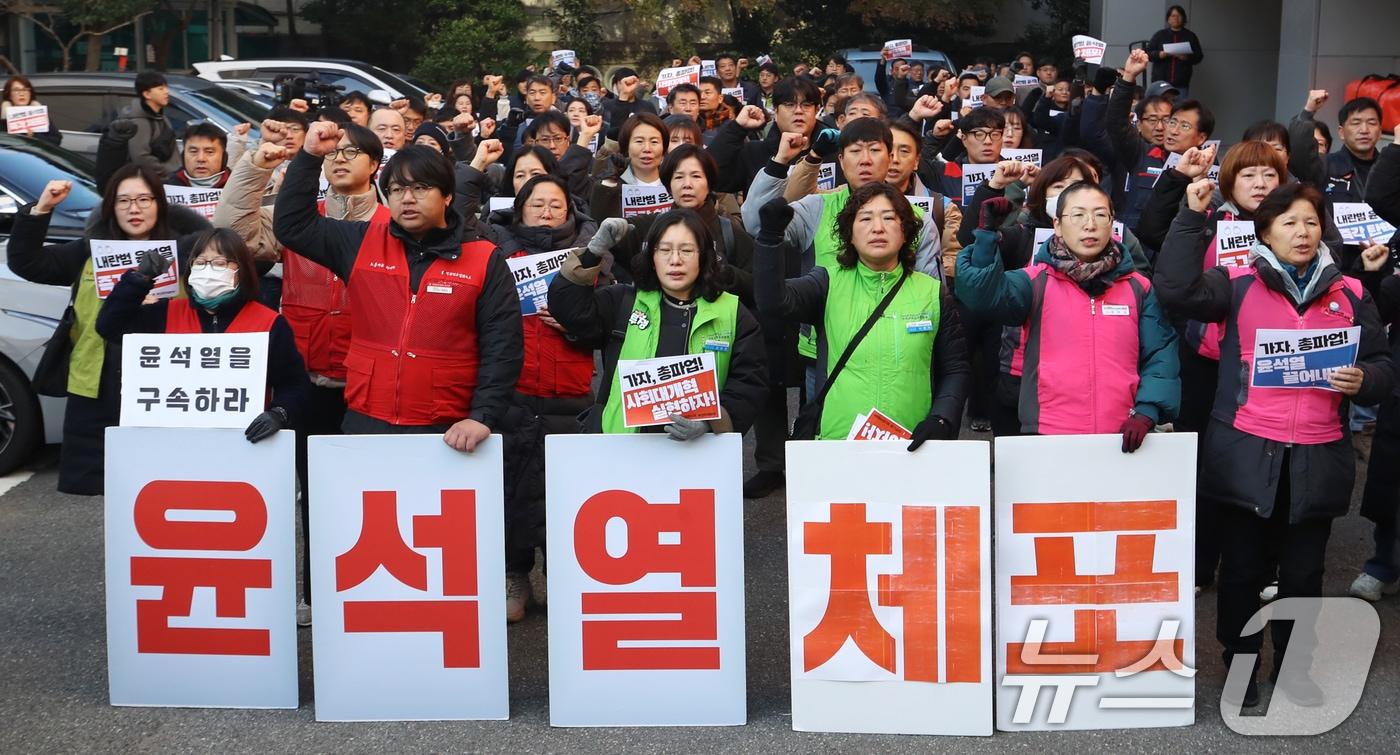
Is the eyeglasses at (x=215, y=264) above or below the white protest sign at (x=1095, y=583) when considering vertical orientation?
above

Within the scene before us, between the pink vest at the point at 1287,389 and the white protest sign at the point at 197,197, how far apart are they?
479 centimetres

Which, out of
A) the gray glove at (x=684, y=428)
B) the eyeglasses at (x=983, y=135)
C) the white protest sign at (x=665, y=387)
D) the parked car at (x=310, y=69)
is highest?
the parked car at (x=310, y=69)

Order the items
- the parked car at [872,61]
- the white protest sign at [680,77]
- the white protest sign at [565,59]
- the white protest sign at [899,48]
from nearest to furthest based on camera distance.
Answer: the white protest sign at [680,77]
the white protest sign at [565,59]
the white protest sign at [899,48]
the parked car at [872,61]

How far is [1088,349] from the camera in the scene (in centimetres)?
540

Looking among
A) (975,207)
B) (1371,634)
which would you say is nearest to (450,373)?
(975,207)

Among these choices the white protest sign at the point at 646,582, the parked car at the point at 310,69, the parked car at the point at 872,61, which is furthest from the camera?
the parked car at the point at 872,61

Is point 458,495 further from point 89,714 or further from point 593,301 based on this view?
point 89,714

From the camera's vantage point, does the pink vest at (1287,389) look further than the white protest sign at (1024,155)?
No

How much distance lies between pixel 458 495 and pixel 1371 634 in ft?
11.7

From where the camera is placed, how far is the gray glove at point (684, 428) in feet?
16.7

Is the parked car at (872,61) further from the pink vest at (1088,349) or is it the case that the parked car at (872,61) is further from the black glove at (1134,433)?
the black glove at (1134,433)

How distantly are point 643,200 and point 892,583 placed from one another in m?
3.00

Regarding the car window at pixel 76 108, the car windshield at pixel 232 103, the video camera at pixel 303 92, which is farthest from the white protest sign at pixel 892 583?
the car window at pixel 76 108

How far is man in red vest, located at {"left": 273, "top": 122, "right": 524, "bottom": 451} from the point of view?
546 cm
